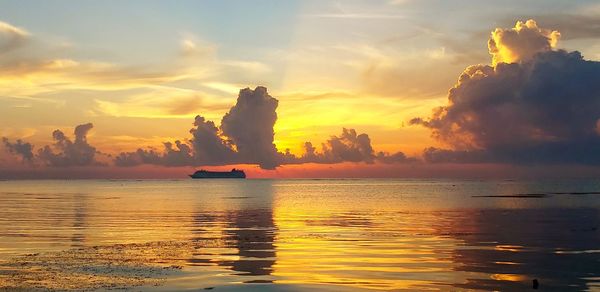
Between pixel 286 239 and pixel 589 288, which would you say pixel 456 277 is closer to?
pixel 589 288

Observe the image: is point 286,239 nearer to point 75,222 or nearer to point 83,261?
point 83,261

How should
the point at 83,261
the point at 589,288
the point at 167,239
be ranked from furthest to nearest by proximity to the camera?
the point at 167,239 < the point at 83,261 < the point at 589,288

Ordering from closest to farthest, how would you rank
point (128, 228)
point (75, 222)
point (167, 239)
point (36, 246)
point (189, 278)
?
point (189, 278)
point (36, 246)
point (167, 239)
point (128, 228)
point (75, 222)

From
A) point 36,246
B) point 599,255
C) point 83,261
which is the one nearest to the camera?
point 83,261

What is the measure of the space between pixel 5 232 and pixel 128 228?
41.7 ft

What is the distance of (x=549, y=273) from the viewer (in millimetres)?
36344

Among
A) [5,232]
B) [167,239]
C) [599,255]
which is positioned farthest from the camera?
[5,232]

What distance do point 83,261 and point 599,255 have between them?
36587mm

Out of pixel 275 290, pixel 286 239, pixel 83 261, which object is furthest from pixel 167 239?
pixel 275 290

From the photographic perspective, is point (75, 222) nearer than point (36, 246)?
No

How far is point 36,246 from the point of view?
49.8 m

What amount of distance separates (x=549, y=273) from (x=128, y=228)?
155ft

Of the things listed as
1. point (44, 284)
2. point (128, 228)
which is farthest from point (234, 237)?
point (44, 284)

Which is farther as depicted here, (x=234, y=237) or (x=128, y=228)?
(x=128, y=228)
